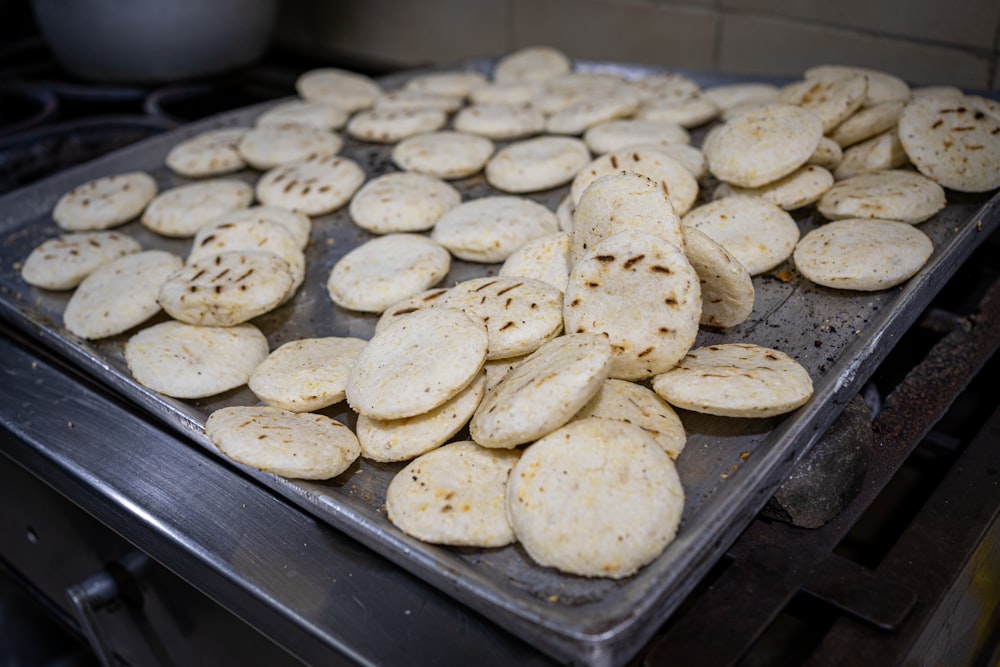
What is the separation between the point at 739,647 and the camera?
1.12 m

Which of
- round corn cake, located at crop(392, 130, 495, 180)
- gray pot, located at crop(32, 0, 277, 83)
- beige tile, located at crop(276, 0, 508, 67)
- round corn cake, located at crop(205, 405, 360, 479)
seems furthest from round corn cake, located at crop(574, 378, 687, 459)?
beige tile, located at crop(276, 0, 508, 67)

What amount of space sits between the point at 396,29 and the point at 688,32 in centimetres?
164

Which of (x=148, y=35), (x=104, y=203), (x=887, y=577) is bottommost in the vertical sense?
(x=887, y=577)

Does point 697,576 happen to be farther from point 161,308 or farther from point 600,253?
point 161,308

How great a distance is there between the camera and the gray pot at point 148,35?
3.18 metres

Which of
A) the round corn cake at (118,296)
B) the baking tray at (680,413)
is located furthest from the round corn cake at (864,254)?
the round corn cake at (118,296)

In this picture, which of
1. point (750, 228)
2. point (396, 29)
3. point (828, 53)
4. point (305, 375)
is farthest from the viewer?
point (396, 29)

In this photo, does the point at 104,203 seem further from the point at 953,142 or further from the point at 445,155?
the point at 953,142

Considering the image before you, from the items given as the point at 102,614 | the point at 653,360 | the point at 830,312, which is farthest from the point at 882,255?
the point at 102,614

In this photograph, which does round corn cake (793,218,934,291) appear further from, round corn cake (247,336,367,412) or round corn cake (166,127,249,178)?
round corn cake (166,127,249,178)

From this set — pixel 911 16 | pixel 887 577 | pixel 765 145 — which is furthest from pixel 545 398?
pixel 911 16

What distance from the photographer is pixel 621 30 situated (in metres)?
3.44

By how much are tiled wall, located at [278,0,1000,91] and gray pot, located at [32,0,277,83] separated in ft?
3.03

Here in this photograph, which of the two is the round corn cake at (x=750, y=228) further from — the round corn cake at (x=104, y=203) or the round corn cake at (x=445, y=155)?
the round corn cake at (x=104, y=203)
